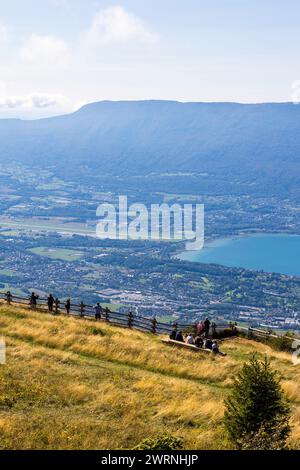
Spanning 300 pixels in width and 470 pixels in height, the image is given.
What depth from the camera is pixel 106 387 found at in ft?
68.9

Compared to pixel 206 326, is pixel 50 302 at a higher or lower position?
higher

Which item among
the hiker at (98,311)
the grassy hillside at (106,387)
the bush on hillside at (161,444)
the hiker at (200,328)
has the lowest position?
the hiker at (200,328)

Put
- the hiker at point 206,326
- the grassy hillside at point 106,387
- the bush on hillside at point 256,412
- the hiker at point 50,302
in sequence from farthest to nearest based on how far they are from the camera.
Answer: the hiker at point 50,302 → the hiker at point 206,326 → the grassy hillside at point 106,387 → the bush on hillside at point 256,412

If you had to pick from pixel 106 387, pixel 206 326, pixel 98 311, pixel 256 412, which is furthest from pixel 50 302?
pixel 256 412

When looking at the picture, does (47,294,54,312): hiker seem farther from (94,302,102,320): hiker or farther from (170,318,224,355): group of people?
(170,318,224,355): group of people

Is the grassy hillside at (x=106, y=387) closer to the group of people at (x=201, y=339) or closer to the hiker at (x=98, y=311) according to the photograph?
the group of people at (x=201, y=339)

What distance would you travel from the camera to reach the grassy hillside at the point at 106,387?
16.0m

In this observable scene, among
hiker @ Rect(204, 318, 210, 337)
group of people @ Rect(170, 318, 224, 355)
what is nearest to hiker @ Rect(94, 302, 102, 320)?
group of people @ Rect(170, 318, 224, 355)

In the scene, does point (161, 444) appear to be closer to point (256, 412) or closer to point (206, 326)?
point (256, 412)

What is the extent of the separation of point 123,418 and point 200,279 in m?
172

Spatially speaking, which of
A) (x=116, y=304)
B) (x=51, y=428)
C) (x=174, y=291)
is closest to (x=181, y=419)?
(x=51, y=428)

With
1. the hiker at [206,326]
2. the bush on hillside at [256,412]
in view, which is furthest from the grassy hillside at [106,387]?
the hiker at [206,326]

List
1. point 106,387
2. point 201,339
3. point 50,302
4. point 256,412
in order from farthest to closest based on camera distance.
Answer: point 50,302 → point 201,339 → point 106,387 → point 256,412
